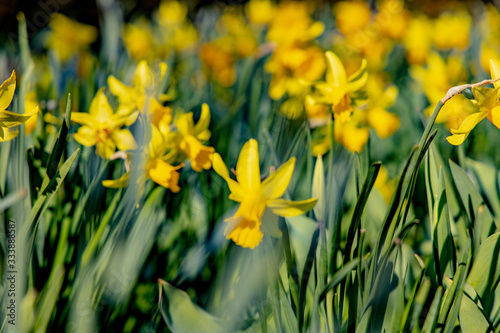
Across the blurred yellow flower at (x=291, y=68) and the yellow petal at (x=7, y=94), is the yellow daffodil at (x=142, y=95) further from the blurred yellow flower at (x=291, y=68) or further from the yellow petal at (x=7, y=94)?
the blurred yellow flower at (x=291, y=68)

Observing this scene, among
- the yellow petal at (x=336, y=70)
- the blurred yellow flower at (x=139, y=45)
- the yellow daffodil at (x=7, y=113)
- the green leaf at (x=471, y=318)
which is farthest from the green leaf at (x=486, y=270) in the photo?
the blurred yellow flower at (x=139, y=45)

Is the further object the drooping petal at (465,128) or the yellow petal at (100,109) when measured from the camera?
the yellow petal at (100,109)

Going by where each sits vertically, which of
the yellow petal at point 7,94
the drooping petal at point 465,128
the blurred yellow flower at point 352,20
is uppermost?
the yellow petal at point 7,94

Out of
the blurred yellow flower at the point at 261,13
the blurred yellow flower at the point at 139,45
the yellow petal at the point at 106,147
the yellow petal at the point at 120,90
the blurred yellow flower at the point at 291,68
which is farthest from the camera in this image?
the blurred yellow flower at the point at 261,13

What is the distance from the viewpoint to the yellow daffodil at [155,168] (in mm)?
810

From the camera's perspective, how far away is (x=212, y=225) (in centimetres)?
108

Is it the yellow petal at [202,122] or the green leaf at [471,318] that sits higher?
the yellow petal at [202,122]

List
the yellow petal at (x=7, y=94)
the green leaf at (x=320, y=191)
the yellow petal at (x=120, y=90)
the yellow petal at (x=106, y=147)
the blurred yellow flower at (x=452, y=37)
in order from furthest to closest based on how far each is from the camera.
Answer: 1. the blurred yellow flower at (x=452, y=37)
2. the yellow petal at (x=120, y=90)
3. the yellow petal at (x=106, y=147)
4. the green leaf at (x=320, y=191)
5. the yellow petal at (x=7, y=94)

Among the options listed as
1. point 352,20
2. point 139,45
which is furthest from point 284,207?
point 352,20

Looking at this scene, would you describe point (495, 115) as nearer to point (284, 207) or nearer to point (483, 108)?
point (483, 108)

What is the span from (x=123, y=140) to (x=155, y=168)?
11 cm

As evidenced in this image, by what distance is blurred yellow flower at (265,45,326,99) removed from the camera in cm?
182

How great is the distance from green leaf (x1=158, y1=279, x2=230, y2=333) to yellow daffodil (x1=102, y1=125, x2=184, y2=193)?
0.20m

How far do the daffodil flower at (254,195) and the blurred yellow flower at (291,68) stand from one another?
3.63ft
